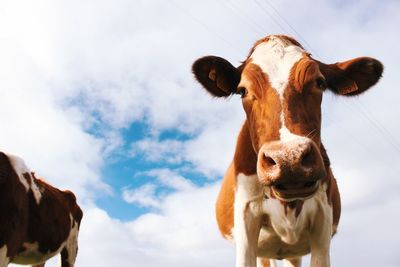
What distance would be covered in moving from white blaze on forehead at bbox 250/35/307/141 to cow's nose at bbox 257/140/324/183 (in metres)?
0.42

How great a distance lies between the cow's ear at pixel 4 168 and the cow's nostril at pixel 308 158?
25.3 ft

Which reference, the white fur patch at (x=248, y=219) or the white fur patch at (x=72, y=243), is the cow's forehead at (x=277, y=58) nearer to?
the white fur patch at (x=248, y=219)

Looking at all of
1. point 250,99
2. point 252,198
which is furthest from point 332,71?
point 252,198

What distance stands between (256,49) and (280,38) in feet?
1.21

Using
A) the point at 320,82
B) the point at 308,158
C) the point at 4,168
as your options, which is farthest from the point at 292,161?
the point at 4,168

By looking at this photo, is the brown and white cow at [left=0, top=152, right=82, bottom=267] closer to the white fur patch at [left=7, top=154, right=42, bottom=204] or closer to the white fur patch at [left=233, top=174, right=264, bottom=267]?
the white fur patch at [left=7, top=154, right=42, bottom=204]

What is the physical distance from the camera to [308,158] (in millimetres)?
3736

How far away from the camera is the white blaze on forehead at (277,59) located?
4.54 m

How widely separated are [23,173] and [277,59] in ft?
24.7

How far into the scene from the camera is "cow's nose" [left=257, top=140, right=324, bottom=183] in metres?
3.63

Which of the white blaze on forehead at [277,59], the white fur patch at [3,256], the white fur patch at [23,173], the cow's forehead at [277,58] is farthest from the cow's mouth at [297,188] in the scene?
the white fur patch at [23,173]

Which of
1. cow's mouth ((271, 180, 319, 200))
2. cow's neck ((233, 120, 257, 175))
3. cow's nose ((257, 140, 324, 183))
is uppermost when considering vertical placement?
cow's neck ((233, 120, 257, 175))

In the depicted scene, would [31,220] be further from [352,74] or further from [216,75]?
[352,74]

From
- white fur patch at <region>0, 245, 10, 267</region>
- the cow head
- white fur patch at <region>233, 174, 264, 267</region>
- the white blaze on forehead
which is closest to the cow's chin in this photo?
the cow head
